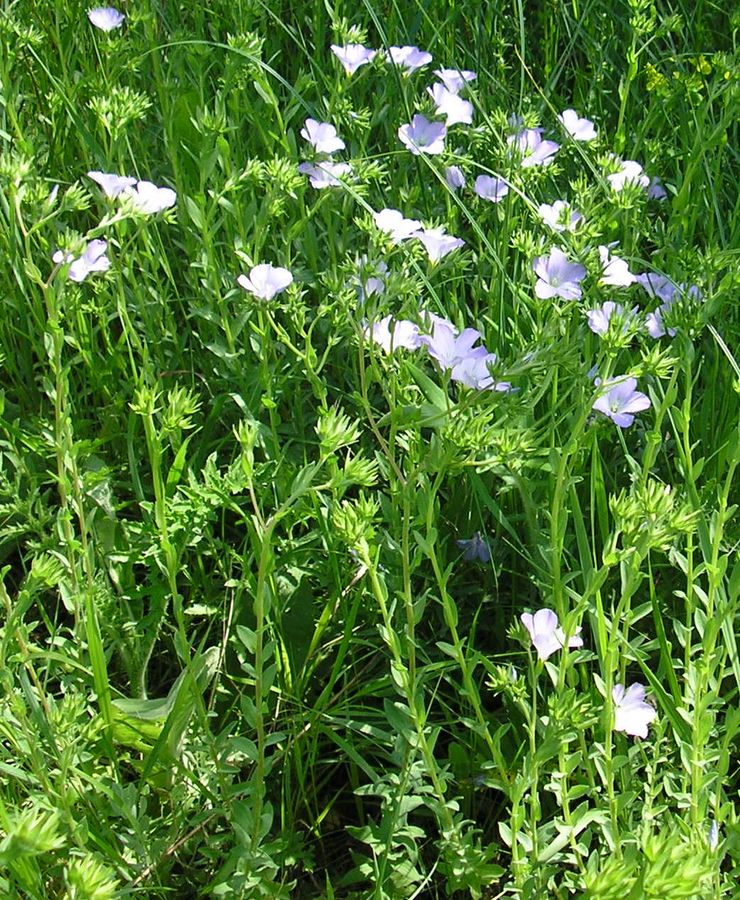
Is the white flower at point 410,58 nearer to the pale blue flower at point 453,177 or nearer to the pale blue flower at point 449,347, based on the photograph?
the pale blue flower at point 453,177

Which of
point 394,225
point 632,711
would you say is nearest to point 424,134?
point 394,225

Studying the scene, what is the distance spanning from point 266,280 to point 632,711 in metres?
0.96

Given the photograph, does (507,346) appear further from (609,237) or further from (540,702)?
(540,702)

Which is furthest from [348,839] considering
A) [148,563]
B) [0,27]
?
[0,27]

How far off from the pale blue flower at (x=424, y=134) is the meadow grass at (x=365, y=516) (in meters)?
0.03

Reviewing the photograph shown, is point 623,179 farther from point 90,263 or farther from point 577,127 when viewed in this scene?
point 90,263

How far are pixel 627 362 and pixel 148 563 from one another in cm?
103

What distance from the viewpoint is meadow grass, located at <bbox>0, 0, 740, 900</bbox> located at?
158 centimetres

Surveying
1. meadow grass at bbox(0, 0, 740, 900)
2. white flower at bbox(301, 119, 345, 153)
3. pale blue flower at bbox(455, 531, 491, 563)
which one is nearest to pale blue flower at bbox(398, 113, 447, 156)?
meadow grass at bbox(0, 0, 740, 900)

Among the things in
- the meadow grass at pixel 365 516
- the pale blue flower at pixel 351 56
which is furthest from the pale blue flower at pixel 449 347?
the pale blue flower at pixel 351 56

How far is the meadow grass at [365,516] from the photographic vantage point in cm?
158

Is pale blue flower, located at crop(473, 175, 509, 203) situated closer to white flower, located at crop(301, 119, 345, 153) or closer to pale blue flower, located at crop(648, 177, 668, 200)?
white flower, located at crop(301, 119, 345, 153)

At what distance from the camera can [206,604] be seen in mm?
2064

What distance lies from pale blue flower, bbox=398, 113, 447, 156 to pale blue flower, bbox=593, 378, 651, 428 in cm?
67
